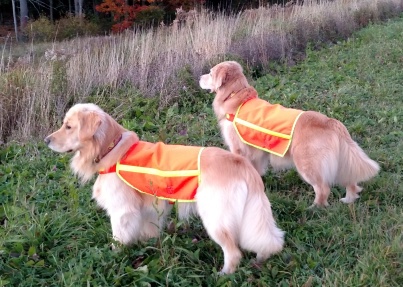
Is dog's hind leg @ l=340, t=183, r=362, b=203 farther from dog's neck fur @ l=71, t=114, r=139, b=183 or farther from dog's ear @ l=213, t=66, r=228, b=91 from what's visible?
dog's neck fur @ l=71, t=114, r=139, b=183

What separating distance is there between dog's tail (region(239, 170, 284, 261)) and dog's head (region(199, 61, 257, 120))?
1725mm

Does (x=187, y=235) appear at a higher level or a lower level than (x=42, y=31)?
lower

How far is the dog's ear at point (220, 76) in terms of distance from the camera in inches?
176

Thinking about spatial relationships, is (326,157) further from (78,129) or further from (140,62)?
(140,62)

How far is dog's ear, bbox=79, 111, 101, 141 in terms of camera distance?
290 centimetres

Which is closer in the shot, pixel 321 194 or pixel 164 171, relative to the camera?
pixel 164 171

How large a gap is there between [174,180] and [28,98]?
3.32m

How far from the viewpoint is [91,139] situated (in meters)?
2.95

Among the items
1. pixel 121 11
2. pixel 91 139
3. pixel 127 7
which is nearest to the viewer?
pixel 91 139

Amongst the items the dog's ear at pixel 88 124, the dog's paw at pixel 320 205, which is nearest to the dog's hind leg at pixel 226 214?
the dog's ear at pixel 88 124

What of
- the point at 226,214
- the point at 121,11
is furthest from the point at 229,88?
the point at 121,11

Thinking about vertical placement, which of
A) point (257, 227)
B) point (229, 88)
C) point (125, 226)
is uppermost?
point (229, 88)

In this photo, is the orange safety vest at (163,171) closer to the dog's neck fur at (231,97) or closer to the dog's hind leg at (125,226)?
the dog's hind leg at (125,226)

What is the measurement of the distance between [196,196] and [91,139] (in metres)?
0.88
